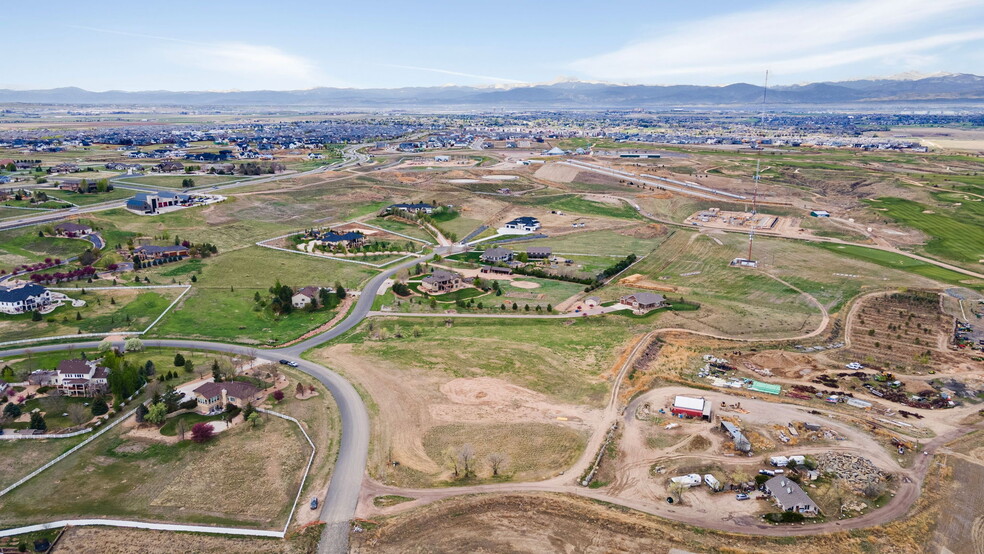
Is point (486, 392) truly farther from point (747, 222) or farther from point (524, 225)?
point (747, 222)

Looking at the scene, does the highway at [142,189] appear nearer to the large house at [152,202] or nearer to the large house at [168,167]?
the large house at [152,202]

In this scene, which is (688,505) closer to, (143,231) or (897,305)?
(897,305)

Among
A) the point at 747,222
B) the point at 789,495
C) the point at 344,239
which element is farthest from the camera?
the point at 747,222

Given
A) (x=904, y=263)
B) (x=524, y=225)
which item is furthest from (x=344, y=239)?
(x=904, y=263)

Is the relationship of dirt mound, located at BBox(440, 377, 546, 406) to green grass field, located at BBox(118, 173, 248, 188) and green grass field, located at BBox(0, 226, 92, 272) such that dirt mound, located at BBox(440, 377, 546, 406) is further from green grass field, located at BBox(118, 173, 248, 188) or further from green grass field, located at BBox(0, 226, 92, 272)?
green grass field, located at BBox(118, 173, 248, 188)

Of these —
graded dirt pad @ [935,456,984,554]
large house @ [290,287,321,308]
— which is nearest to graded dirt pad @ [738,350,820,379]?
graded dirt pad @ [935,456,984,554]

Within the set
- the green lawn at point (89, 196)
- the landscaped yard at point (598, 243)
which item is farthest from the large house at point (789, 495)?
the green lawn at point (89, 196)

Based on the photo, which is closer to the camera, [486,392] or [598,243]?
[486,392]
